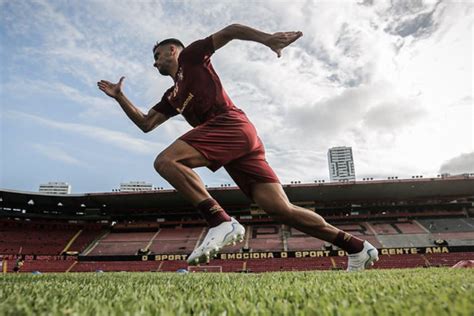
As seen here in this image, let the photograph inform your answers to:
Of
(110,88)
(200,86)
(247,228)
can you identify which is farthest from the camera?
(247,228)

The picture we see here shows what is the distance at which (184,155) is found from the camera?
3.16 meters

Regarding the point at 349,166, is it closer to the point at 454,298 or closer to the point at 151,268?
the point at 151,268

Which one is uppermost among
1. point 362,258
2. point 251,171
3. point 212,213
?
point 251,171

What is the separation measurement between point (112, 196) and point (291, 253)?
19453mm

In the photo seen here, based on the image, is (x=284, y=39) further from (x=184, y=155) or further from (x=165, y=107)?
(x=165, y=107)

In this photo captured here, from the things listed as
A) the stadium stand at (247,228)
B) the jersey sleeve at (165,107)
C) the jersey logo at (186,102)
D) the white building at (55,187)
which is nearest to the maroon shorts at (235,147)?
the jersey logo at (186,102)

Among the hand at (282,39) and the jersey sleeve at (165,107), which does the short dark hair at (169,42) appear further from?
Answer: the hand at (282,39)

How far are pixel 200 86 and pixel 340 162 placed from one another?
153 metres

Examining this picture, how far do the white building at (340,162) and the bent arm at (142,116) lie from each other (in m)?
147

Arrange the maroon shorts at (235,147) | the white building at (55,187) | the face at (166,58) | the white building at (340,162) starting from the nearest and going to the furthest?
the maroon shorts at (235,147) < the face at (166,58) < the white building at (55,187) < the white building at (340,162)

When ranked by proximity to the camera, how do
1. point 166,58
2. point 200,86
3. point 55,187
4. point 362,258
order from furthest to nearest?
point 55,187 < point 362,258 < point 166,58 < point 200,86

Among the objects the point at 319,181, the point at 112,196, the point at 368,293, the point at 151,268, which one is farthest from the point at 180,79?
the point at 112,196

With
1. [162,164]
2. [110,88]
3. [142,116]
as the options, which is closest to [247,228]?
[142,116]

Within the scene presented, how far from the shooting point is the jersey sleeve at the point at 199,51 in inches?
136
